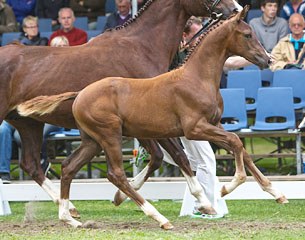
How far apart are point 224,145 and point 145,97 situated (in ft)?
2.77

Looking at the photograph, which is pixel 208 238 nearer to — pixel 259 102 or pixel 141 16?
pixel 141 16

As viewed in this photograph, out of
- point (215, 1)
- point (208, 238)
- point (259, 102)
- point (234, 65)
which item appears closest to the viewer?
point (208, 238)

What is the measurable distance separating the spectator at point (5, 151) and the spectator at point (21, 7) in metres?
4.80

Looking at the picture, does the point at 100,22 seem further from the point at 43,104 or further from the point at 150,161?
the point at 43,104

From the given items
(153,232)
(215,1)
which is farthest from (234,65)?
(153,232)

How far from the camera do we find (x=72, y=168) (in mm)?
9578

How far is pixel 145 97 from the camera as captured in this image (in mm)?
9172

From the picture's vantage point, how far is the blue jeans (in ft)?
41.9

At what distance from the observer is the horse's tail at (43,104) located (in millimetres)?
9562

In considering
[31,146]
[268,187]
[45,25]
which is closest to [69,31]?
[45,25]

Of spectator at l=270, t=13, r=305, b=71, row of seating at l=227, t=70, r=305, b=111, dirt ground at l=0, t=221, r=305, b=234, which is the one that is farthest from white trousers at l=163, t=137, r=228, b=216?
spectator at l=270, t=13, r=305, b=71

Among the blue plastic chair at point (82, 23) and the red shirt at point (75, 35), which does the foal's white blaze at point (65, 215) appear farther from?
the blue plastic chair at point (82, 23)

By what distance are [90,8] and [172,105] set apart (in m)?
9.63

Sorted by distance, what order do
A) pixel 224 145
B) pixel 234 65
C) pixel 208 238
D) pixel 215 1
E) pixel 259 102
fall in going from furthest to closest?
pixel 259 102 < pixel 234 65 < pixel 215 1 < pixel 224 145 < pixel 208 238
